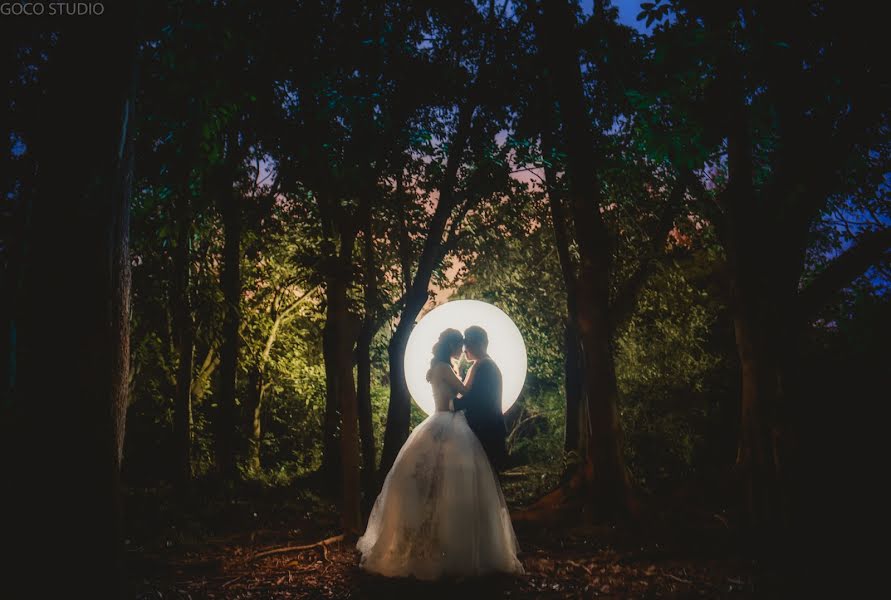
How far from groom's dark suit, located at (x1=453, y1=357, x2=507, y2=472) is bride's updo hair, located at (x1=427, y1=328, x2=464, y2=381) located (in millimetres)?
343

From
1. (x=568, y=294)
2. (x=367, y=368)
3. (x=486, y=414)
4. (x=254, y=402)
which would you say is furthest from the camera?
(x=254, y=402)

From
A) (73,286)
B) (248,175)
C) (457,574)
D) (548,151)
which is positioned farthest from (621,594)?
(248,175)

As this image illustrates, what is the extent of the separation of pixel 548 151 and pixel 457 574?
21.0 feet

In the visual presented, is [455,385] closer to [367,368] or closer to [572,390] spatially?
[367,368]

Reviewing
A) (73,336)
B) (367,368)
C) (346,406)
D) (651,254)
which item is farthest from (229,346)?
(73,336)

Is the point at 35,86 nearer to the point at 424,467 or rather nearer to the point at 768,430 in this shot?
the point at 424,467

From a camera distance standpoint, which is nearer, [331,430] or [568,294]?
[568,294]

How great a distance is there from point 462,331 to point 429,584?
8.09 ft

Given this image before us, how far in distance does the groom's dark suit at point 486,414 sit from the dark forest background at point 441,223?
164 centimetres

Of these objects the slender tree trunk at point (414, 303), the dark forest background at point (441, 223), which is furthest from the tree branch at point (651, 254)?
the slender tree trunk at point (414, 303)

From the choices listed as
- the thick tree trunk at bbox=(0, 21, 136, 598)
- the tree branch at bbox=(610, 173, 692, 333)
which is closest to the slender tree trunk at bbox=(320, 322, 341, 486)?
the tree branch at bbox=(610, 173, 692, 333)

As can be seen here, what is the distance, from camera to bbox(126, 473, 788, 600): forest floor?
5055mm

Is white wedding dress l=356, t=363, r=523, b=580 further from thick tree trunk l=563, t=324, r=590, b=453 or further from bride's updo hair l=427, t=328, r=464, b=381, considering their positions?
thick tree trunk l=563, t=324, r=590, b=453

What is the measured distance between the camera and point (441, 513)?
4.97 metres
